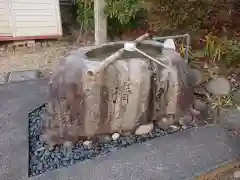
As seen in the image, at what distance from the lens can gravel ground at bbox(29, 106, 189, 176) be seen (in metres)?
3.12

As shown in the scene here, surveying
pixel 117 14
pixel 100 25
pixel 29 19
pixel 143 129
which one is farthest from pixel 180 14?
pixel 29 19

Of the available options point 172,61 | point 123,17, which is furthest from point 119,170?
point 123,17

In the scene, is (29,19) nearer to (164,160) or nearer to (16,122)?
(16,122)

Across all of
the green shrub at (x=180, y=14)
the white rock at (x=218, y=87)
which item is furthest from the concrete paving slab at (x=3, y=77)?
the white rock at (x=218, y=87)

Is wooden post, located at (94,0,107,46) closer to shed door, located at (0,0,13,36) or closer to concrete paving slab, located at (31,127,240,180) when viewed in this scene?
shed door, located at (0,0,13,36)

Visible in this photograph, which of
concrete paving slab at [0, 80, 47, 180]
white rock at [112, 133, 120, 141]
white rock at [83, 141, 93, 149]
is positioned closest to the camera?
concrete paving slab at [0, 80, 47, 180]

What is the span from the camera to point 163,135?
11.7ft

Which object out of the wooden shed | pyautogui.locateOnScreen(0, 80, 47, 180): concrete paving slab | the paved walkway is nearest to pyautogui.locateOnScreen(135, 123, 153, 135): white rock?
the paved walkway

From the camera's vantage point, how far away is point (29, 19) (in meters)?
6.14

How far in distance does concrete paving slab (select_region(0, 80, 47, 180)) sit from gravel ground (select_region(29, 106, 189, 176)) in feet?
0.28

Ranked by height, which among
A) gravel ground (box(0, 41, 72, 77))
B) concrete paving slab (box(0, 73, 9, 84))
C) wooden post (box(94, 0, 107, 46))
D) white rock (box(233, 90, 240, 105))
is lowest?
white rock (box(233, 90, 240, 105))

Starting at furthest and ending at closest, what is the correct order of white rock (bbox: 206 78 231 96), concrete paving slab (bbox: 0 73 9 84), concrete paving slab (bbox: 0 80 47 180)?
concrete paving slab (bbox: 0 73 9 84) → white rock (bbox: 206 78 231 96) → concrete paving slab (bbox: 0 80 47 180)

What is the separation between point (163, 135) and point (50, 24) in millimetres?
3917

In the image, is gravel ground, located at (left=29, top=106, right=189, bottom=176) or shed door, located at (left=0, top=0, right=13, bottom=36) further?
shed door, located at (left=0, top=0, right=13, bottom=36)
